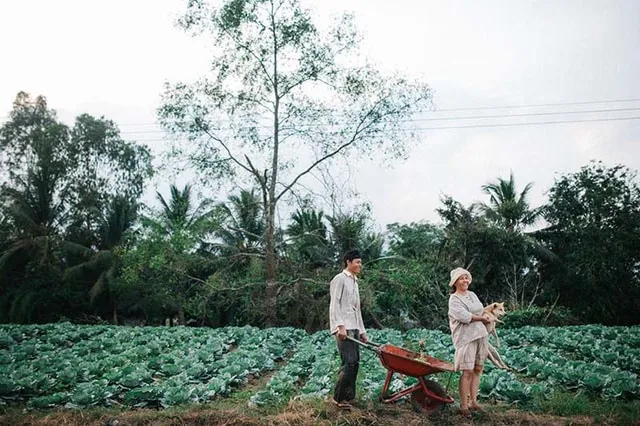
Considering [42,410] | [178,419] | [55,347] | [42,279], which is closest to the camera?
[178,419]

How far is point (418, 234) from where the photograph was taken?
31.1 meters

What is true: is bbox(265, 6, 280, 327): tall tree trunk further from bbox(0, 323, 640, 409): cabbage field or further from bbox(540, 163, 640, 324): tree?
bbox(540, 163, 640, 324): tree

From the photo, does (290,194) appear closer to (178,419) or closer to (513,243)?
(513,243)

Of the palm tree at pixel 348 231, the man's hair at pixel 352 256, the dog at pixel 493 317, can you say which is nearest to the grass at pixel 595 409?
the dog at pixel 493 317

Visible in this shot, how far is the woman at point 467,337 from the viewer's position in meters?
5.75

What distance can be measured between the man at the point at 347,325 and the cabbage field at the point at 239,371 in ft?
2.68

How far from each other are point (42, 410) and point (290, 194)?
586 inches

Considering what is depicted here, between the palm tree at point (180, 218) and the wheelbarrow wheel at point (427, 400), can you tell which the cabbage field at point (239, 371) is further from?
the palm tree at point (180, 218)

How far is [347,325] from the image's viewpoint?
6.05 metres

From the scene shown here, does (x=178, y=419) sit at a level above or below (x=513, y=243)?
below

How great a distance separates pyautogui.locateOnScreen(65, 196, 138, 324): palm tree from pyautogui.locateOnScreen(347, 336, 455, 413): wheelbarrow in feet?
69.0

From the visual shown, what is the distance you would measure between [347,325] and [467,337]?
125 centimetres

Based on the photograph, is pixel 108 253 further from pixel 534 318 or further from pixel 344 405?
pixel 344 405

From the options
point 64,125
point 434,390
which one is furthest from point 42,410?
point 64,125
